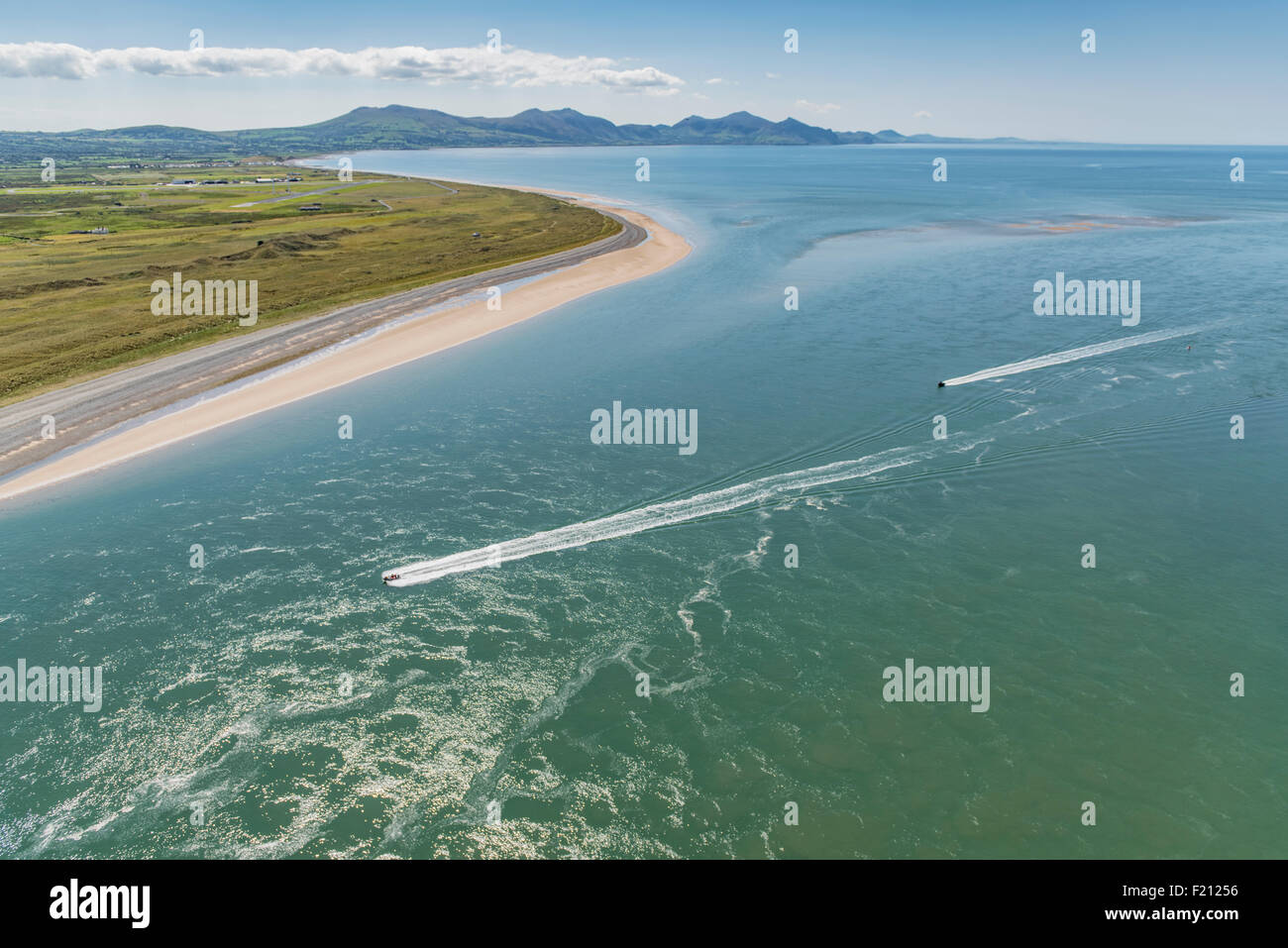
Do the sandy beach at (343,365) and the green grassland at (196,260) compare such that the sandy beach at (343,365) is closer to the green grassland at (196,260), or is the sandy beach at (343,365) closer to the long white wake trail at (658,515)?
the green grassland at (196,260)

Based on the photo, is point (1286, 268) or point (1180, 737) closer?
point (1180, 737)

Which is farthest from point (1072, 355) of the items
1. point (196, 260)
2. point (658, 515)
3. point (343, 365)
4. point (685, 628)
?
point (196, 260)

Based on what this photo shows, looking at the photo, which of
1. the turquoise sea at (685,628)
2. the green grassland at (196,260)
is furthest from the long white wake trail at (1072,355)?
the green grassland at (196,260)

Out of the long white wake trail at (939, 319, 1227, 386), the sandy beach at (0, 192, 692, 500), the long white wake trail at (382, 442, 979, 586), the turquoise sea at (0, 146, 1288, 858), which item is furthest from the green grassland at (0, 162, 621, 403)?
the long white wake trail at (939, 319, 1227, 386)

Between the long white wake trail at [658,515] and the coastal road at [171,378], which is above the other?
the coastal road at [171,378]
